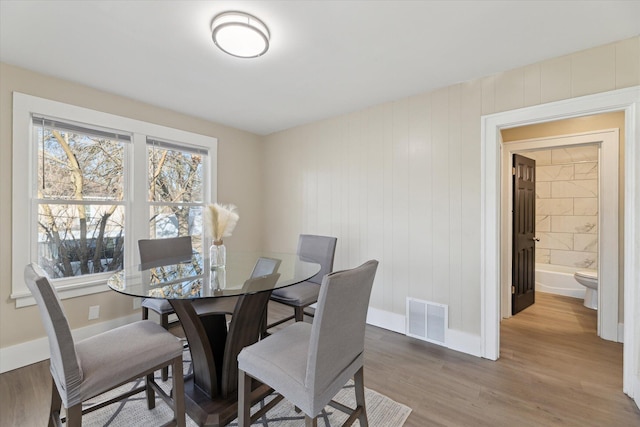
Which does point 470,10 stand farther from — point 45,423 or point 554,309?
point 554,309

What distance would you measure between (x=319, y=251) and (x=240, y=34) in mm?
1868

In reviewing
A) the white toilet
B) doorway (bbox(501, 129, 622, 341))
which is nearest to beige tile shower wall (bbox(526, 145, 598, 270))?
the white toilet

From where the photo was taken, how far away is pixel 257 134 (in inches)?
165

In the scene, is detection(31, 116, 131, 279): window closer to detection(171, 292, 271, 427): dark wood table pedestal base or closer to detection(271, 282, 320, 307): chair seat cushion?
detection(171, 292, 271, 427): dark wood table pedestal base

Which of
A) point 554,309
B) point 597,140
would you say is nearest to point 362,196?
point 597,140

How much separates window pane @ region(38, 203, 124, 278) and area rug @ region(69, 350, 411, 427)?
132 centimetres

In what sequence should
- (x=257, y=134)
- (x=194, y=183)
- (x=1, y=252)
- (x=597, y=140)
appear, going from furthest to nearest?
(x=257, y=134) → (x=194, y=183) → (x=597, y=140) → (x=1, y=252)

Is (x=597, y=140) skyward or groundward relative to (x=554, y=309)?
skyward

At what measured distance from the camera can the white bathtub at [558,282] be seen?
4.02 m

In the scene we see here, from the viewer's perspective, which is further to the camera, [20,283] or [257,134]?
[257,134]

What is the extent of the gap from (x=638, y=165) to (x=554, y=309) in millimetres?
2507

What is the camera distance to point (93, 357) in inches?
50.9

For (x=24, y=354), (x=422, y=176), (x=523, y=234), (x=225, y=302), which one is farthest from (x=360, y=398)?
(x=523, y=234)

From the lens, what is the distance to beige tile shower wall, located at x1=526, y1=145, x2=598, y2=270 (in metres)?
4.36
